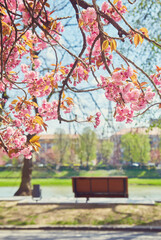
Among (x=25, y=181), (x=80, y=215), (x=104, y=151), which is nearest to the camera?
(x=80, y=215)

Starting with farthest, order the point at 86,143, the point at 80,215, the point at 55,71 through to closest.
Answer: the point at 86,143, the point at 80,215, the point at 55,71

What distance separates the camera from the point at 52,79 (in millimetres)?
4344

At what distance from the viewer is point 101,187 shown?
37.6 ft

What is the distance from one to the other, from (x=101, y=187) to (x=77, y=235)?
3.53 meters

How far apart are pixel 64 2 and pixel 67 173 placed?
51.1 m

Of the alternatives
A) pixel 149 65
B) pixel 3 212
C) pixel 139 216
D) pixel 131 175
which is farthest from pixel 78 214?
pixel 131 175

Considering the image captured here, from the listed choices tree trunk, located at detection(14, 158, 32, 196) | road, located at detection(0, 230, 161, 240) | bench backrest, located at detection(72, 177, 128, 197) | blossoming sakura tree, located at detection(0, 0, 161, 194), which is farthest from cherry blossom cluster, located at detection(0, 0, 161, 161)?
tree trunk, located at detection(14, 158, 32, 196)

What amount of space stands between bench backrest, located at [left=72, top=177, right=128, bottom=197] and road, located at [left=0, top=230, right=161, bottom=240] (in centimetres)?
295

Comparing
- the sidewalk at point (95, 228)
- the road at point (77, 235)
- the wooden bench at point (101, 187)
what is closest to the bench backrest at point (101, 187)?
the wooden bench at point (101, 187)

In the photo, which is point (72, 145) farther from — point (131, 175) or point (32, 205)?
point (131, 175)

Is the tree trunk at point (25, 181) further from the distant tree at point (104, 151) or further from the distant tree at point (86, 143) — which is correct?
the distant tree at point (104, 151)

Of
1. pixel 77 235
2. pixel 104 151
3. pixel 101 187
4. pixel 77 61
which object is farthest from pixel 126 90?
pixel 104 151

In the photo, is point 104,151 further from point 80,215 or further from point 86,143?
point 80,215

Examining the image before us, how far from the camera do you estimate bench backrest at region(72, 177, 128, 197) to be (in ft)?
37.0
